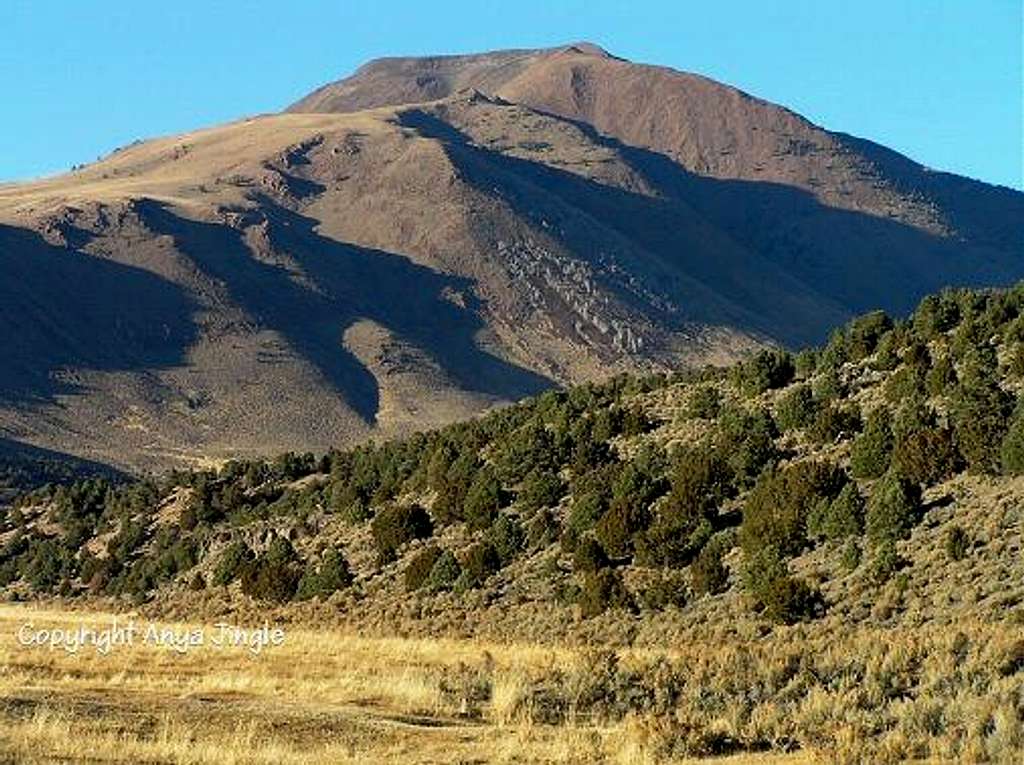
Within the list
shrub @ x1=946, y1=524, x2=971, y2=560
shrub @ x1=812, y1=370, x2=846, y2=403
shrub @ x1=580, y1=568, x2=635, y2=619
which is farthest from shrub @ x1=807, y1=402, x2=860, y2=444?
shrub @ x1=946, y1=524, x2=971, y2=560

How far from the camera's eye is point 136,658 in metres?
24.6

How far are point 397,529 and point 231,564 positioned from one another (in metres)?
6.98

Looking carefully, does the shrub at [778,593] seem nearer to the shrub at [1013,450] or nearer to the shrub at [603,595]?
the shrub at [603,595]

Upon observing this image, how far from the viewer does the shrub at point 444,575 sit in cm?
3798

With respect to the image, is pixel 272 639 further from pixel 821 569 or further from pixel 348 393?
pixel 348 393

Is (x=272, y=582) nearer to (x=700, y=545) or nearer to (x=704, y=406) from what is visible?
(x=700, y=545)

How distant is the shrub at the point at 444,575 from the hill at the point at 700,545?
0.24 ft

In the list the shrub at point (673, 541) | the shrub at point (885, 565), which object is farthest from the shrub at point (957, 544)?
the shrub at point (673, 541)

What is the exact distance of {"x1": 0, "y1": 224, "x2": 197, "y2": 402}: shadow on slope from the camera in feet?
546

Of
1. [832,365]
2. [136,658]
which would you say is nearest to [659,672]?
[136,658]

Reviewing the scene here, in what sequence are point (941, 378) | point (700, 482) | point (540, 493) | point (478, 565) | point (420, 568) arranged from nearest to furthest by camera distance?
point (700, 482) → point (478, 565) → point (941, 378) → point (420, 568) → point (540, 493)

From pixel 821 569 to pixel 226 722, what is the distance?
59.7ft

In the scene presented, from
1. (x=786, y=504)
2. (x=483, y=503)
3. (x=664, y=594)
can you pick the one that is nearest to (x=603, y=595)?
(x=664, y=594)

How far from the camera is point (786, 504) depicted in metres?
33.6
